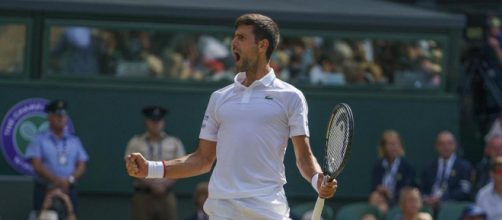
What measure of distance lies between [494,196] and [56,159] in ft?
14.3

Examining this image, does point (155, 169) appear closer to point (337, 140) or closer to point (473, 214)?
point (337, 140)

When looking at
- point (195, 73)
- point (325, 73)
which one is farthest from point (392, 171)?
point (195, 73)

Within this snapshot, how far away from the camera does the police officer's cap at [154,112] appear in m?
13.4

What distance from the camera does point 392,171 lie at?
1367cm

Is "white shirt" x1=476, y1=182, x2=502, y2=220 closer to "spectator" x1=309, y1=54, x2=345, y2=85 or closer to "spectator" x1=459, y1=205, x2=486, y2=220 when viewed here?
"spectator" x1=459, y1=205, x2=486, y2=220

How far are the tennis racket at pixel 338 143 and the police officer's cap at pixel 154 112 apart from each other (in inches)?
268

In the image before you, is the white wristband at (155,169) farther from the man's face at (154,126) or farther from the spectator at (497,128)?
the spectator at (497,128)

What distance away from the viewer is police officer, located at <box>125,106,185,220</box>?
13.2 meters

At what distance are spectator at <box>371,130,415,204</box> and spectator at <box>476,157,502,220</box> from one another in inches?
29.4

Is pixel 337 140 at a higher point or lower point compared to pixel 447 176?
higher

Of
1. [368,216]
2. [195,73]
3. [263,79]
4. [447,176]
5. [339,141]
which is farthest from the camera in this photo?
[195,73]

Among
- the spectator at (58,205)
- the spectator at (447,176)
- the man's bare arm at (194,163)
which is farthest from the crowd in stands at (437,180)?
the man's bare arm at (194,163)

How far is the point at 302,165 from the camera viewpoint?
6.79 m

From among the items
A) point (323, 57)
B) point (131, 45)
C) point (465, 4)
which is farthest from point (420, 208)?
point (465, 4)
